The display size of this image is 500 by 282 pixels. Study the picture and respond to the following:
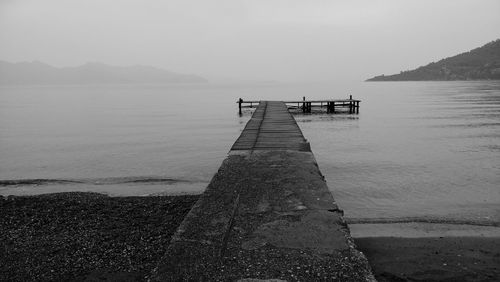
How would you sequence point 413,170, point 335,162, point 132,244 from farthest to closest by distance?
point 335,162 → point 413,170 → point 132,244

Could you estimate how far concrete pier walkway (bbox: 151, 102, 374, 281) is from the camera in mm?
4766

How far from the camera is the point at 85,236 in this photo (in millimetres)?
7754

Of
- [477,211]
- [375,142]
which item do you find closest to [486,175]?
[477,211]

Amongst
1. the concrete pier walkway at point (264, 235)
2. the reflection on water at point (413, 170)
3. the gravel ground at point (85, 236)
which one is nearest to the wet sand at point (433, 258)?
the concrete pier walkway at point (264, 235)

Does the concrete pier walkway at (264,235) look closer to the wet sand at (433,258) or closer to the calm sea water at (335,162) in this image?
the wet sand at (433,258)

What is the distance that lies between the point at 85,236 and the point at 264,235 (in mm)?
4030

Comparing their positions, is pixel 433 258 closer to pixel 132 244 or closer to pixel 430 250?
pixel 430 250

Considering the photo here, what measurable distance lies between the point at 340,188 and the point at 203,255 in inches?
346

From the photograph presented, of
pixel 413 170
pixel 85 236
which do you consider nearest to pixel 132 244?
pixel 85 236

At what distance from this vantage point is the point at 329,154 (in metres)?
19.4

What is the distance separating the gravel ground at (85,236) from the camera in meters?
6.36

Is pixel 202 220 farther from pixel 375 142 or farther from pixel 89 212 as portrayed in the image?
pixel 375 142

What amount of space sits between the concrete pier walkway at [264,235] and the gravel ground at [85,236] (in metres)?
1.29

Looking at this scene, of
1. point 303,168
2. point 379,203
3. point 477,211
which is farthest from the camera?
point 379,203
